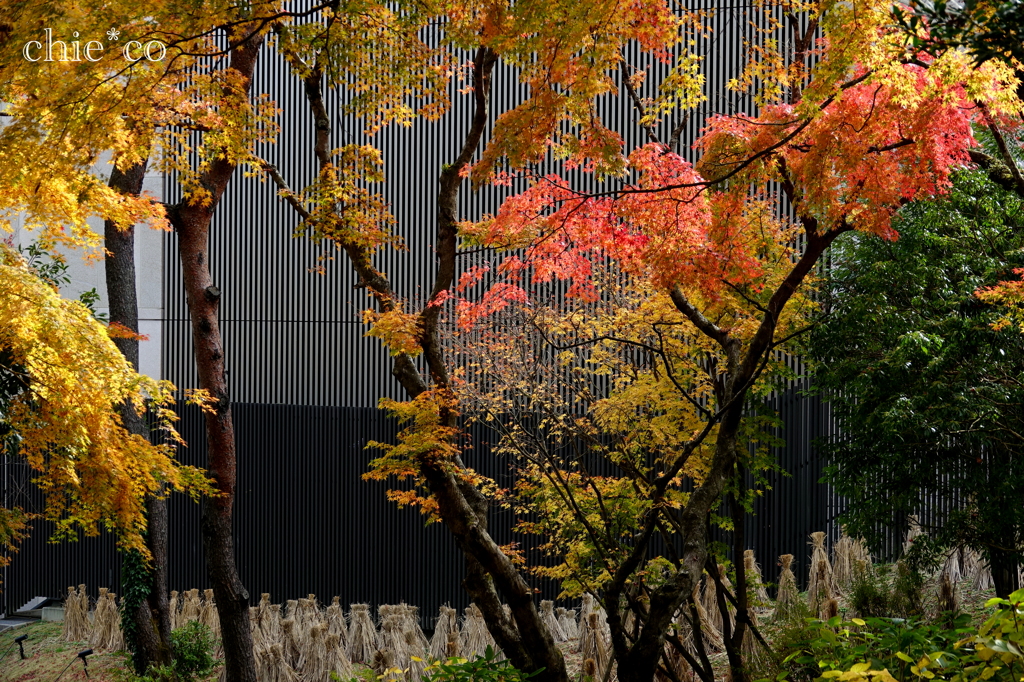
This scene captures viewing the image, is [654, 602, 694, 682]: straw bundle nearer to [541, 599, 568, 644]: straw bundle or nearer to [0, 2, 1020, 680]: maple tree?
[0, 2, 1020, 680]: maple tree

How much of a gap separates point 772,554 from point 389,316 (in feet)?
16.0

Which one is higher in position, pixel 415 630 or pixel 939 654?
pixel 939 654

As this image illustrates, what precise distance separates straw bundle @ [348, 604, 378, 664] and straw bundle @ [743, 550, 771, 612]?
3.14 metres

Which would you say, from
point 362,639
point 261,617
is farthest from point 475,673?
point 261,617

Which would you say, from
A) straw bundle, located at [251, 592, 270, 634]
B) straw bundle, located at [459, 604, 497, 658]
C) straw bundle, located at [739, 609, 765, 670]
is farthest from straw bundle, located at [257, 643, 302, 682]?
straw bundle, located at [739, 609, 765, 670]

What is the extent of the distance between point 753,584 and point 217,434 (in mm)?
4099

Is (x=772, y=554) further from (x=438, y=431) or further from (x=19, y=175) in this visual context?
(x=19, y=175)

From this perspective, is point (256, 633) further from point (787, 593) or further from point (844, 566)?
point (844, 566)

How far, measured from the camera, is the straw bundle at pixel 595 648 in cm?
621

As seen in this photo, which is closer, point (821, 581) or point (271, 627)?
point (821, 581)

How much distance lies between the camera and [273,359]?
9.98m

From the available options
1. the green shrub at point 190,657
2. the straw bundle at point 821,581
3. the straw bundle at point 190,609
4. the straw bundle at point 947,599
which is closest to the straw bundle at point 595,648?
the straw bundle at point 821,581

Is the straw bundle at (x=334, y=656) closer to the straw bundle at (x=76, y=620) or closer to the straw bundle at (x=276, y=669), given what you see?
the straw bundle at (x=276, y=669)

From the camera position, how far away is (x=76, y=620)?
9.37m
